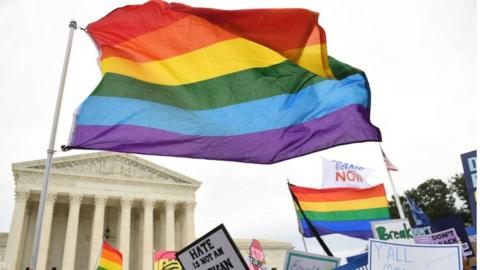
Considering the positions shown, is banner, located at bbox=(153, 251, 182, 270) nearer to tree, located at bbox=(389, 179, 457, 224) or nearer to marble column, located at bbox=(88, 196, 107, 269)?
marble column, located at bbox=(88, 196, 107, 269)

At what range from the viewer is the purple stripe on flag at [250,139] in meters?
5.31

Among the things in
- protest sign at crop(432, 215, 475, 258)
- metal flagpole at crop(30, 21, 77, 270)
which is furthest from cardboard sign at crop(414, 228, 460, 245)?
metal flagpole at crop(30, 21, 77, 270)

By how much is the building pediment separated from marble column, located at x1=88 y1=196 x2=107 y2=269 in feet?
9.59

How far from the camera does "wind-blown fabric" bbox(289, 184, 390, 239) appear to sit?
37.8 feet

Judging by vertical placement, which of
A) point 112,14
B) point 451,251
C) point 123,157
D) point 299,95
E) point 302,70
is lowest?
point 451,251

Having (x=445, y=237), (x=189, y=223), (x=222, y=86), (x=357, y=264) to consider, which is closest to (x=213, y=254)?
(x=357, y=264)

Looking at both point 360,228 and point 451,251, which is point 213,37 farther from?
point 360,228

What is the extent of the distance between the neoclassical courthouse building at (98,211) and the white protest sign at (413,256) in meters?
37.6

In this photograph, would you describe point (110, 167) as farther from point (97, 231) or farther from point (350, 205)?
point (350, 205)

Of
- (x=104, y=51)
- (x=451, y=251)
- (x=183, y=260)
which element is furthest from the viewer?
(x=104, y=51)

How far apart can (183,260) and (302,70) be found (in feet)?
11.7

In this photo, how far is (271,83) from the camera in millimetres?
6148

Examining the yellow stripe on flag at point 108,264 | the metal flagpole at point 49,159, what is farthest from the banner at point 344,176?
the metal flagpole at point 49,159

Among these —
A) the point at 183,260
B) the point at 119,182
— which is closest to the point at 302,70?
the point at 183,260
